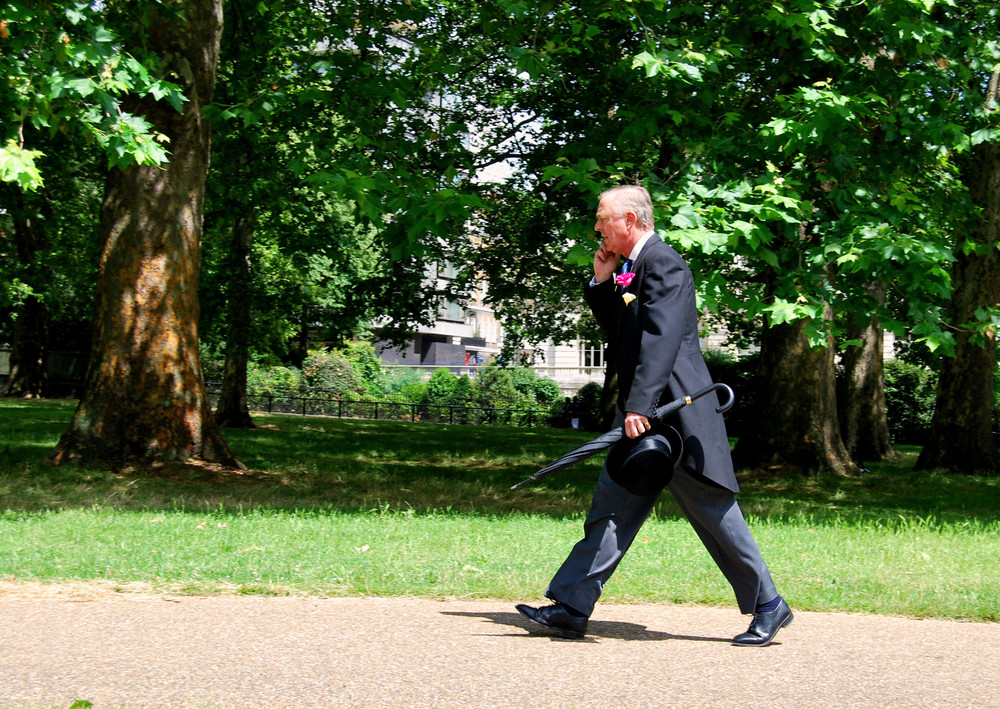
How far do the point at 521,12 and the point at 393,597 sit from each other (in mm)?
6165

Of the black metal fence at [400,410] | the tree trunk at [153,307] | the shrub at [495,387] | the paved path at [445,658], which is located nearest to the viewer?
the paved path at [445,658]

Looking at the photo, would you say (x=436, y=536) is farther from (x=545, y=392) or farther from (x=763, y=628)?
(x=545, y=392)

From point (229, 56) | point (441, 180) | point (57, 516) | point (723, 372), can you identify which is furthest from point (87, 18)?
point (723, 372)

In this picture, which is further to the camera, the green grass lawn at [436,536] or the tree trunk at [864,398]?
the tree trunk at [864,398]

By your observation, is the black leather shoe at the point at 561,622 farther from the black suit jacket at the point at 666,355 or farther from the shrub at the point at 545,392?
the shrub at the point at 545,392

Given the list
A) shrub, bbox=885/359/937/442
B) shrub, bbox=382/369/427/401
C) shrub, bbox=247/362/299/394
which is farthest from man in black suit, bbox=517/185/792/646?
shrub, bbox=247/362/299/394

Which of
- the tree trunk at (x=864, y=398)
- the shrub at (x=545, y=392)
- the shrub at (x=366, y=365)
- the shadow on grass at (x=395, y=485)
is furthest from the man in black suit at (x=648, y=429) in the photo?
the shrub at (x=366, y=365)

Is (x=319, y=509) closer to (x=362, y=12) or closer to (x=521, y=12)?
(x=521, y=12)

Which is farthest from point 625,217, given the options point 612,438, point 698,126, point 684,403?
point 698,126

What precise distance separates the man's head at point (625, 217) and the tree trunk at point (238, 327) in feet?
50.8

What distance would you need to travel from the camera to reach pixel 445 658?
425 centimetres

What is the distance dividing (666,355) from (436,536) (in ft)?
11.4

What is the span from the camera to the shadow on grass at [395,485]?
391 inches

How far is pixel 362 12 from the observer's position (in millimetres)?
12242
